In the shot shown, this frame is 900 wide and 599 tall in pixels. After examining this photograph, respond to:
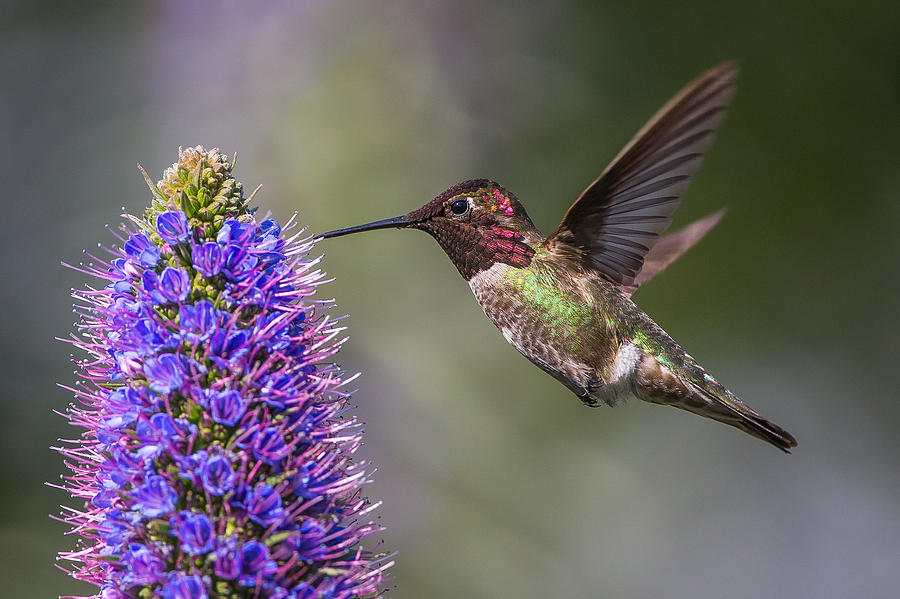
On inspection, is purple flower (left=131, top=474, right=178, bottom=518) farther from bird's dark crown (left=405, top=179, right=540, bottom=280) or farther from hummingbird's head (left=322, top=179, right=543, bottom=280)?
bird's dark crown (left=405, top=179, right=540, bottom=280)

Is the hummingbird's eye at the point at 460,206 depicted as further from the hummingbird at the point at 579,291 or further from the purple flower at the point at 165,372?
the purple flower at the point at 165,372

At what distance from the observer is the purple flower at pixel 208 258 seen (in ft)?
11.1

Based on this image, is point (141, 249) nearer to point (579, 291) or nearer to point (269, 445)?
point (269, 445)

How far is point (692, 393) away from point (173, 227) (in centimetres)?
311

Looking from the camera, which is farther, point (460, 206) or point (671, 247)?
point (671, 247)

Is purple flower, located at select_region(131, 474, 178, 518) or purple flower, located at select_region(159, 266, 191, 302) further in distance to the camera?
purple flower, located at select_region(159, 266, 191, 302)

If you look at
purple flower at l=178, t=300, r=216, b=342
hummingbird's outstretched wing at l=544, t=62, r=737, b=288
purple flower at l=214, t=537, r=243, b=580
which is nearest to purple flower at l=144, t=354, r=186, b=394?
purple flower at l=178, t=300, r=216, b=342

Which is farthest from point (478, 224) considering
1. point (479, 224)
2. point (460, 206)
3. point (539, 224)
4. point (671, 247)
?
point (539, 224)

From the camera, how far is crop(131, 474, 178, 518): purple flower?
122 inches

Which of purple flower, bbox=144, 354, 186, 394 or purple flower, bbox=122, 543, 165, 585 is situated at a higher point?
purple flower, bbox=144, 354, 186, 394

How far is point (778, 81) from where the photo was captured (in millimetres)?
8898

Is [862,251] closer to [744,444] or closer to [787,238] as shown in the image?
[787,238]

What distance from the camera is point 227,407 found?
3.19 meters

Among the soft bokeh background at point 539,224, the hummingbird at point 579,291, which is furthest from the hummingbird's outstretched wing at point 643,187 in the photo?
the soft bokeh background at point 539,224
